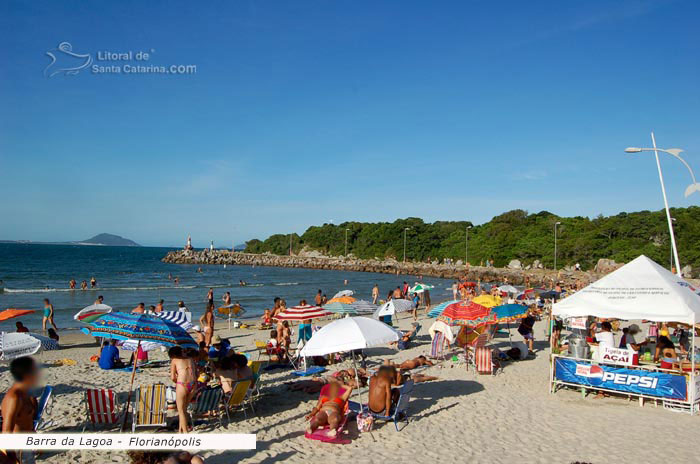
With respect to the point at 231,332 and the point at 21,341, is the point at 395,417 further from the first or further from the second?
the point at 231,332

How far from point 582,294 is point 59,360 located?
1256 centimetres

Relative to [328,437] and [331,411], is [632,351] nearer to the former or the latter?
[331,411]

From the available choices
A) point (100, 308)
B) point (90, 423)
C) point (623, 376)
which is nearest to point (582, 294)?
point (623, 376)

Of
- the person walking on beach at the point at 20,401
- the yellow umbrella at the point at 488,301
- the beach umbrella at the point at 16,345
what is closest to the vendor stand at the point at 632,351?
the yellow umbrella at the point at 488,301

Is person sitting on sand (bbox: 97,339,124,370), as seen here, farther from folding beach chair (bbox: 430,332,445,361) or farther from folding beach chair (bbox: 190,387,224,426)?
folding beach chair (bbox: 430,332,445,361)

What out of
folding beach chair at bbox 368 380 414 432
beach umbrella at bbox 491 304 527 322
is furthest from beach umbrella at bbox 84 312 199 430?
beach umbrella at bbox 491 304 527 322

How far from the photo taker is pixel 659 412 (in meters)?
8.22

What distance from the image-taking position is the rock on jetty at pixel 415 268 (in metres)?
52.4

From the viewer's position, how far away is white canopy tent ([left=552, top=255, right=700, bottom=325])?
8265mm

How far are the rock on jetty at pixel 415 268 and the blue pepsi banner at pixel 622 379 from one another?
98.7 feet

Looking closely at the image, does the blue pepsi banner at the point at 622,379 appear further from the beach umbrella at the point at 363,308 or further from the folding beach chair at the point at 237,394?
the folding beach chair at the point at 237,394

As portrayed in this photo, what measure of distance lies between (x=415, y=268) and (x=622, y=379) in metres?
63.3

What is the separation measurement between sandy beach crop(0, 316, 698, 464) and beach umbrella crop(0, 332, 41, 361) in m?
0.67

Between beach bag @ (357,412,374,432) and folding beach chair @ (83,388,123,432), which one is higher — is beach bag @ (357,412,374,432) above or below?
below
